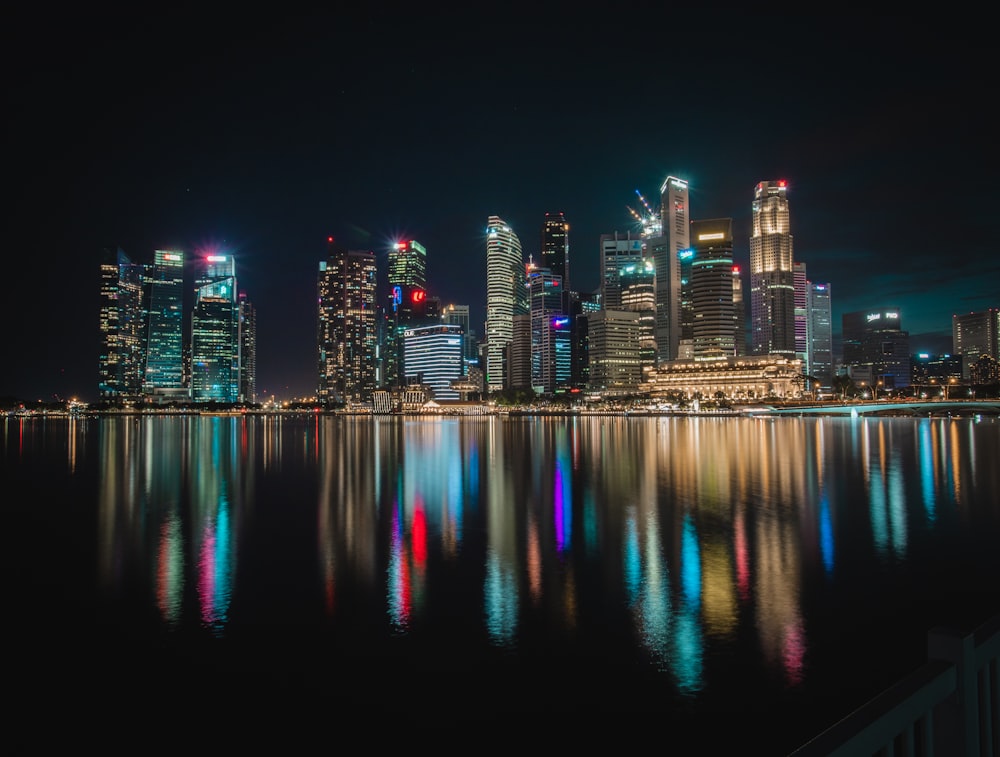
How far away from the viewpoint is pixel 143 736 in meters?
8.54

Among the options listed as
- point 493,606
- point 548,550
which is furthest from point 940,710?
point 548,550

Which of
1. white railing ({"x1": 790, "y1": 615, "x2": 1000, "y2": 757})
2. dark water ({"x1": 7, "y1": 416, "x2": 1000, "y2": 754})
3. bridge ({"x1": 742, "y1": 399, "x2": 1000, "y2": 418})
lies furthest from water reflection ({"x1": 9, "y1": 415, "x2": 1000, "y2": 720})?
bridge ({"x1": 742, "y1": 399, "x2": 1000, "y2": 418})

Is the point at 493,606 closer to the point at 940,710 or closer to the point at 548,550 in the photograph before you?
the point at 548,550

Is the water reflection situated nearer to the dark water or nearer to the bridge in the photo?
the dark water

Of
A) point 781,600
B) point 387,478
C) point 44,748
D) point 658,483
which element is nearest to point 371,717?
point 44,748

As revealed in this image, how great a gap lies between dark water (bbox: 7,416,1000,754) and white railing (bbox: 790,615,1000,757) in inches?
179

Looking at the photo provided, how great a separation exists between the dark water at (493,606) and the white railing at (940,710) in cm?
456

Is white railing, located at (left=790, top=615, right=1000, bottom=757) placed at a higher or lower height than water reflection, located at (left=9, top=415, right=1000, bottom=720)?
higher

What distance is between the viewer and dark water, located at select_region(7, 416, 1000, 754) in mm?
9047

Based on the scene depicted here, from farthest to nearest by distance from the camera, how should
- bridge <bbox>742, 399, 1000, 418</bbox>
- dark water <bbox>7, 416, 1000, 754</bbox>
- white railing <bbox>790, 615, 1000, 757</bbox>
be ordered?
bridge <bbox>742, 399, 1000, 418</bbox> → dark water <bbox>7, 416, 1000, 754</bbox> → white railing <bbox>790, 615, 1000, 757</bbox>

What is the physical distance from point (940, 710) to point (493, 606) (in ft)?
33.7

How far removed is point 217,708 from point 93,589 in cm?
789

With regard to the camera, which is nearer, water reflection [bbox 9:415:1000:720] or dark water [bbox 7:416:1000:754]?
dark water [bbox 7:416:1000:754]

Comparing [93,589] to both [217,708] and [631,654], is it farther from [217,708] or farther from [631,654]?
[631,654]
